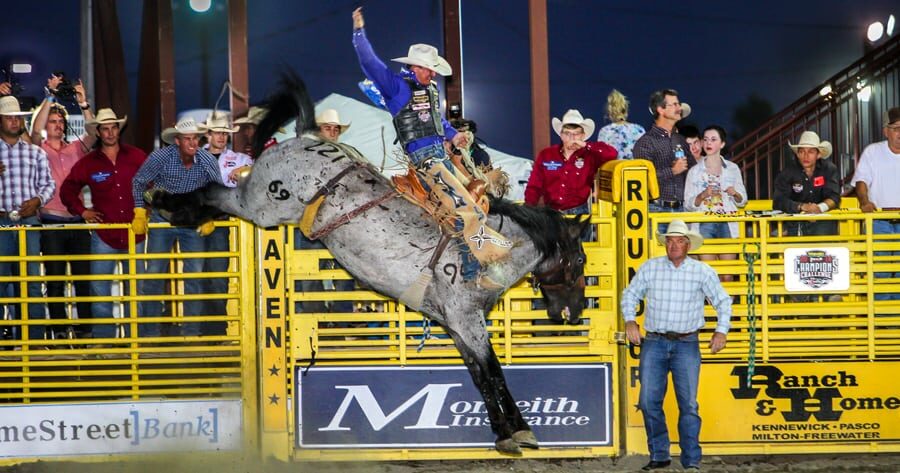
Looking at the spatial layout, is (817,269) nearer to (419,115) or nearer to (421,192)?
(421,192)

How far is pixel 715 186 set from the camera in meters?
9.01

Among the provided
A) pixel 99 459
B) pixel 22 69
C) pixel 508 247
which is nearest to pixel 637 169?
pixel 508 247

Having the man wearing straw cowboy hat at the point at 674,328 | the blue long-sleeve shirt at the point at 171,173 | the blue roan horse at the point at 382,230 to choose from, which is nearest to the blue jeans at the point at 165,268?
the blue long-sleeve shirt at the point at 171,173

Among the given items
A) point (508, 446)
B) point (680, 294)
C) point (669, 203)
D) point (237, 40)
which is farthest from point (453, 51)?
point (508, 446)

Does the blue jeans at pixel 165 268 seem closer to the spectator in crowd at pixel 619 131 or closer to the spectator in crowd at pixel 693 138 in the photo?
the spectator in crowd at pixel 619 131

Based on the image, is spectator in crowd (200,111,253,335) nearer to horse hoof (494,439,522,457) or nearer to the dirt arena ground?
the dirt arena ground

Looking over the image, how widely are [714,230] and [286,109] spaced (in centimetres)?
350

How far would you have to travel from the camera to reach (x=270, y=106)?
24.5 ft

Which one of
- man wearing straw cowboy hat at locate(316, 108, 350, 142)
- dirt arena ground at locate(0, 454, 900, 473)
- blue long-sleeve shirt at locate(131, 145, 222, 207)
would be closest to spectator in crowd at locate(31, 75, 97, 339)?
blue long-sleeve shirt at locate(131, 145, 222, 207)

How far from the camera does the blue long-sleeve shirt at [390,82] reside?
706 centimetres

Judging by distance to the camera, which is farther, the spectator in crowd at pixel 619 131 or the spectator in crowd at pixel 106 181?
the spectator in crowd at pixel 619 131

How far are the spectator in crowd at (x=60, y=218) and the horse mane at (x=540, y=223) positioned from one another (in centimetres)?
295

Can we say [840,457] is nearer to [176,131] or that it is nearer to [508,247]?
[508,247]

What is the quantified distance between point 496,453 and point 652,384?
123 cm
